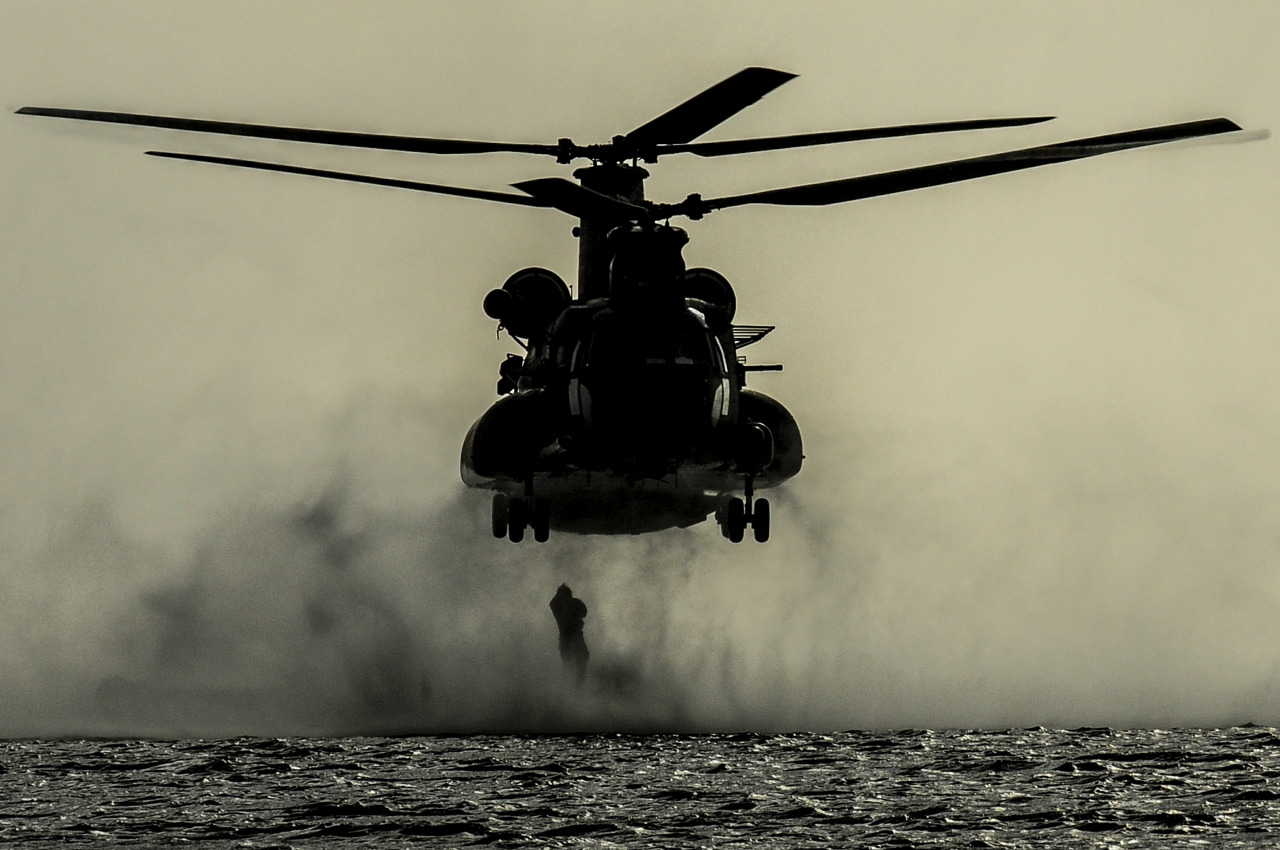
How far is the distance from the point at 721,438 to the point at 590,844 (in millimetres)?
7039

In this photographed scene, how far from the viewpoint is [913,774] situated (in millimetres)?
38344

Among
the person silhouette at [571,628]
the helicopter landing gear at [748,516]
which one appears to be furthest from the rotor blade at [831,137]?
the person silhouette at [571,628]

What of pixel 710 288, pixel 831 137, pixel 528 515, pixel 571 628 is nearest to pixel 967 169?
pixel 831 137

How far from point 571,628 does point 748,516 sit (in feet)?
75.0

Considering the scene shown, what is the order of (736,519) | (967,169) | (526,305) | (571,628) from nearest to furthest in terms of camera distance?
(967,169)
(736,519)
(526,305)
(571,628)

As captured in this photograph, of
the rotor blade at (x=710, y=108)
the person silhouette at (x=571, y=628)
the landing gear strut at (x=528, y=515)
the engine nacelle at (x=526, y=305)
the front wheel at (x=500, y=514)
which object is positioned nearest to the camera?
the rotor blade at (x=710, y=108)

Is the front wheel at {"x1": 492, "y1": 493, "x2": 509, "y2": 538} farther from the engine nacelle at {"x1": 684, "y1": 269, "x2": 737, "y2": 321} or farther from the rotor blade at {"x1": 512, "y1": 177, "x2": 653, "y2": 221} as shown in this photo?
the rotor blade at {"x1": 512, "y1": 177, "x2": 653, "y2": 221}

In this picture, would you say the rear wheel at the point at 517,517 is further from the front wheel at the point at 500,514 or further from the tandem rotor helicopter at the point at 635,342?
the front wheel at the point at 500,514

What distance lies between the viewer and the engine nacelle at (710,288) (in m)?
31.8

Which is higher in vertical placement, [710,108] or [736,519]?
[710,108]

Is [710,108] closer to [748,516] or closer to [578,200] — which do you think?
[578,200]

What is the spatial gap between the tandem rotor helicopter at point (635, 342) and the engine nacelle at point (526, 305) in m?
0.03

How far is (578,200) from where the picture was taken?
997 inches

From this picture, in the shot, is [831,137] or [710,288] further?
→ [710,288]
